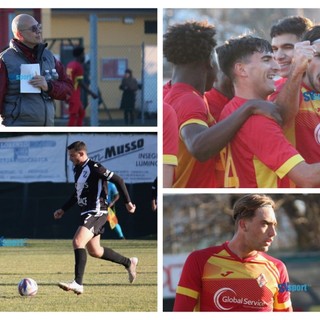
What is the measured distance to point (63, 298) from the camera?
641 centimetres

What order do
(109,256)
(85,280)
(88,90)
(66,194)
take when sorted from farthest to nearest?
(88,90) → (66,194) → (85,280) → (109,256)

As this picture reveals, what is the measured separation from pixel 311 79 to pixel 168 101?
0.81m

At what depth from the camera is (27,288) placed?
6465 mm

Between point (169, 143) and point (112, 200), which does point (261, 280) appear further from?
point (112, 200)

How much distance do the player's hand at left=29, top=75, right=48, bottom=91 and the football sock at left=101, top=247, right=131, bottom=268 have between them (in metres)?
1.29

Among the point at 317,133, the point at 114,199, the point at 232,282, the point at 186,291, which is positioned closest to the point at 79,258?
the point at 114,199

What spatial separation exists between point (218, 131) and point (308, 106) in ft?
1.72

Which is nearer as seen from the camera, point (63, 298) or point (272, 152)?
point (272, 152)

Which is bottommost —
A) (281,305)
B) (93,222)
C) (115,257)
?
(281,305)

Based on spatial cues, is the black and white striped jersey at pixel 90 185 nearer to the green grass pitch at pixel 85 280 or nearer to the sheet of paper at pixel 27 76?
the green grass pitch at pixel 85 280

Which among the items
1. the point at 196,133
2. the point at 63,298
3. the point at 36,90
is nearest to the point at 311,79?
the point at 196,133

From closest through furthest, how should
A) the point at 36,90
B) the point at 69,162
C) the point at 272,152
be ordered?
the point at 272,152, the point at 36,90, the point at 69,162

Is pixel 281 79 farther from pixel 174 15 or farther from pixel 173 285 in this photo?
pixel 173 285

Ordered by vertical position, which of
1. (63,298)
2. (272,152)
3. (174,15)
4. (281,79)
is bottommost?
(63,298)
